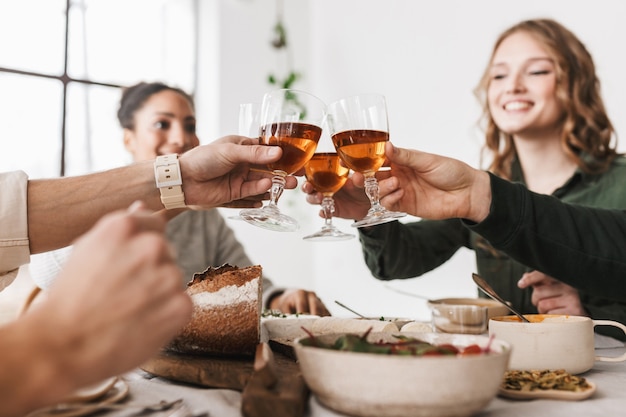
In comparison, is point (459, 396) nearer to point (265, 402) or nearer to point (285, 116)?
point (265, 402)

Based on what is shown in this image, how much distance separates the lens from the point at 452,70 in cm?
354

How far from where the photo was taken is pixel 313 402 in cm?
A: 75

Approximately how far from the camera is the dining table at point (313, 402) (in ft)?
2.38

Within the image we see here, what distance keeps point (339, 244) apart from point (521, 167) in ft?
6.69

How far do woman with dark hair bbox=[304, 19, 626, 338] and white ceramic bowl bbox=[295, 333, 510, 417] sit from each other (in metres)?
1.32

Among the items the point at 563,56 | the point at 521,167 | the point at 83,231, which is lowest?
the point at 83,231

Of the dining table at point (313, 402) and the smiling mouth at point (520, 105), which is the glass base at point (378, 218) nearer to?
the dining table at point (313, 402)

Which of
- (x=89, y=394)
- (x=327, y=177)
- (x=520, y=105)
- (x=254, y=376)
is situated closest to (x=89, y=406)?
(x=89, y=394)

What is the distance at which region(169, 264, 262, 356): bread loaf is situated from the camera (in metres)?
1.05

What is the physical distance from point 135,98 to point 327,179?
1.74 meters

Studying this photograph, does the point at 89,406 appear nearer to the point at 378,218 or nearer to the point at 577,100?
the point at 378,218

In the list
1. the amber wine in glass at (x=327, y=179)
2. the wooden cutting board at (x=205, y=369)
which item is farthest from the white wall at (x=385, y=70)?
the wooden cutting board at (x=205, y=369)

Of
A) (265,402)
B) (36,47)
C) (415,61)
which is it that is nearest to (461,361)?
(265,402)

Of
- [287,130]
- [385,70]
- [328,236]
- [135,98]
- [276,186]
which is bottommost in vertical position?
[328,236]
